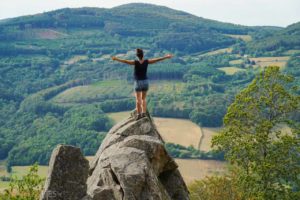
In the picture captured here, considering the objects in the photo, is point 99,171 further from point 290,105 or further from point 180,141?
point 180,141

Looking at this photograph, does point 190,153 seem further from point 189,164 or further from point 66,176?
point 66,176

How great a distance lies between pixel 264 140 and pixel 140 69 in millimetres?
19941

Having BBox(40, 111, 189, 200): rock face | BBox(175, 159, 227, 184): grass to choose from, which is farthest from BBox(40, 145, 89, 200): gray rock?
BBox(175, 159, 227, 184): grass

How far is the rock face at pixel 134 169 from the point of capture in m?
27.0

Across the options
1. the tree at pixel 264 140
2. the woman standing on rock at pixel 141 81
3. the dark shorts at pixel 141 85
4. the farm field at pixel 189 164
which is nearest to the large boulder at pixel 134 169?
the woman standing on rock at pixel 141 81

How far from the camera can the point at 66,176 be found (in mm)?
24750

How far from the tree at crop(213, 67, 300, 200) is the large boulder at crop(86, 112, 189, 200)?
1691cm

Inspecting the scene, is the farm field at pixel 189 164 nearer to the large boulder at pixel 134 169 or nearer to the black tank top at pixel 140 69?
the large boulder at pixel 134 169

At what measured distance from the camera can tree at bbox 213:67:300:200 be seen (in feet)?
156

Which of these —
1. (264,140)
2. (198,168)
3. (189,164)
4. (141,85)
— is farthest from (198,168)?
(141,85)

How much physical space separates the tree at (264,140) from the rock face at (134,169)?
55.7ft

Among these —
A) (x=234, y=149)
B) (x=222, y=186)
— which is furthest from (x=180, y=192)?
(x=222, y=186)

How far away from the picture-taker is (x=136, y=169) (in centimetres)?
2744

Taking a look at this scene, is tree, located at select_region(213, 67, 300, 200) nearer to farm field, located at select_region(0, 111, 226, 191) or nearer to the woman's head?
the woman's head
